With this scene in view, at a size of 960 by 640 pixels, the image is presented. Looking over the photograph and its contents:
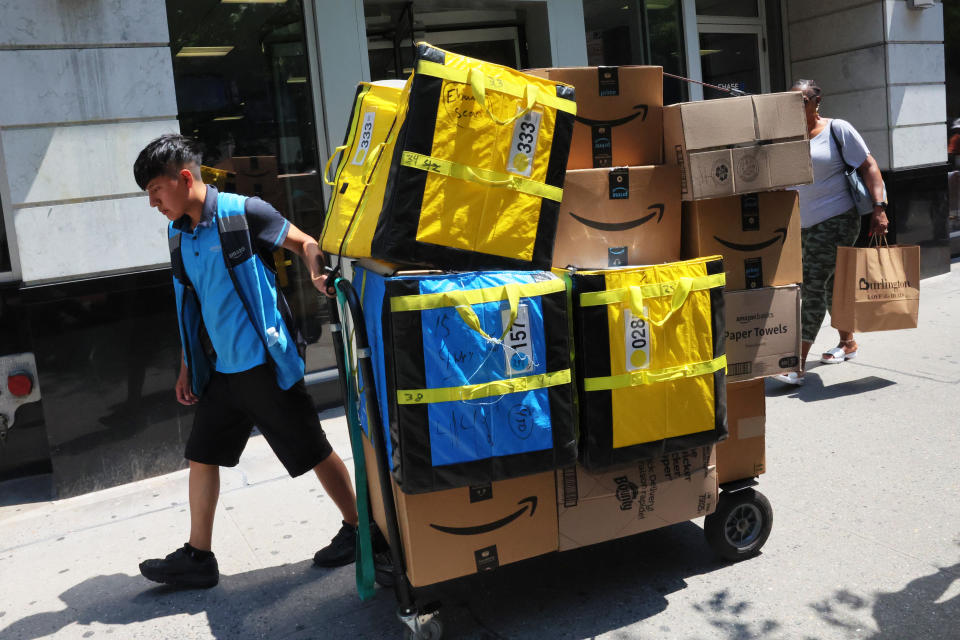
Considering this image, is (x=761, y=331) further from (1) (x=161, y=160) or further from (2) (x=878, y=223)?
(2) (x=878, y=223)

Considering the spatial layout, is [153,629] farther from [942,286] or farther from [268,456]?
[942,286]

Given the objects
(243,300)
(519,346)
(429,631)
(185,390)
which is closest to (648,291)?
(519,346)

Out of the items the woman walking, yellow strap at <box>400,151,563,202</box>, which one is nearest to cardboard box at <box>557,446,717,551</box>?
yellow strap at <box>400,151,563,202</box>

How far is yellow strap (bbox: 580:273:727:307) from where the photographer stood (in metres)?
3.10

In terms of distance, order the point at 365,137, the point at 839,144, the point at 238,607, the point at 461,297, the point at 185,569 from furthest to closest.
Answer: the point at 839,144, the point at 185,569, the point at 238,607, the point at 365,137, the point at 461,297

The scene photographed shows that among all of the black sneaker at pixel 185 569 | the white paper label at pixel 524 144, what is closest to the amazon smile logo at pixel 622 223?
the white paper label at pixel 524 144

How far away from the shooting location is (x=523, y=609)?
3426 millimetres

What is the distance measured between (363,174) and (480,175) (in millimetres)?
461

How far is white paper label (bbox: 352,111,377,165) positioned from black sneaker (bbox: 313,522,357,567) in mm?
1659

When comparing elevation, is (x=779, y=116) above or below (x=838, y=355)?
above

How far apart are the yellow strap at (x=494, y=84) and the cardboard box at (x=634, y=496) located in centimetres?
131

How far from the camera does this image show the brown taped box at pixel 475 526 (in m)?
3.05

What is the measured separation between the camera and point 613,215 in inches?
134

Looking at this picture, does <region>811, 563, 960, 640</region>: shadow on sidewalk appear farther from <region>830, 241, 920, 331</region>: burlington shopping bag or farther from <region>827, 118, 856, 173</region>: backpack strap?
<region>827, 118, 856, 173</region>: backpack strap
